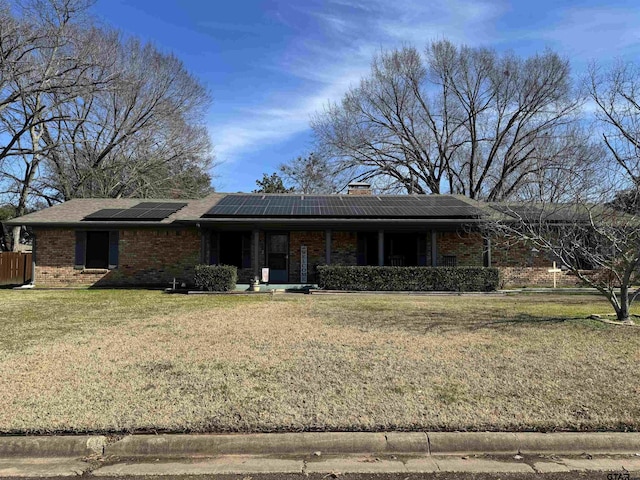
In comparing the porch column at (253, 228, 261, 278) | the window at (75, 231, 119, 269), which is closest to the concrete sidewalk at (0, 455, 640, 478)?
the porch column at (253, 228, 261, 278)

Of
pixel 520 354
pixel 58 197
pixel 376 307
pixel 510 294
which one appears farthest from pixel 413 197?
pixel 58 197

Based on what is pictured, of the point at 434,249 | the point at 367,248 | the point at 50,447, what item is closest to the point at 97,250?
the point at 367,248

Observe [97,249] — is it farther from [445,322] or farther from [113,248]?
[445,322]

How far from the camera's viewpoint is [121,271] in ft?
56.3

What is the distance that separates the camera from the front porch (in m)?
17.5

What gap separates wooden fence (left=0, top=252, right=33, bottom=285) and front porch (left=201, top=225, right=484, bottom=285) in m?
9.04

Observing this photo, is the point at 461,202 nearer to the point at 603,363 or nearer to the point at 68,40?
the point at 603,363

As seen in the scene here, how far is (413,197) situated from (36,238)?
15.5m

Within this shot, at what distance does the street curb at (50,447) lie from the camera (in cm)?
360

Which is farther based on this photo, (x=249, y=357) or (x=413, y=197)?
(x=413, y=197)

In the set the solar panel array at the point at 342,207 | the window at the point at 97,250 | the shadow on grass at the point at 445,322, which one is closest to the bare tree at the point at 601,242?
the shadow on grass at the point at 445,322

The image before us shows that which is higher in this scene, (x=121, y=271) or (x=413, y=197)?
(x=413, y=197)

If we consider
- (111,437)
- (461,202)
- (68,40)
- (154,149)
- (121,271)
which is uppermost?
(68,40)

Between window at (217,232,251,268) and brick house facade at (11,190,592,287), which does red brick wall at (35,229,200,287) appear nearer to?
brick house facade at (11,190,592,287)
